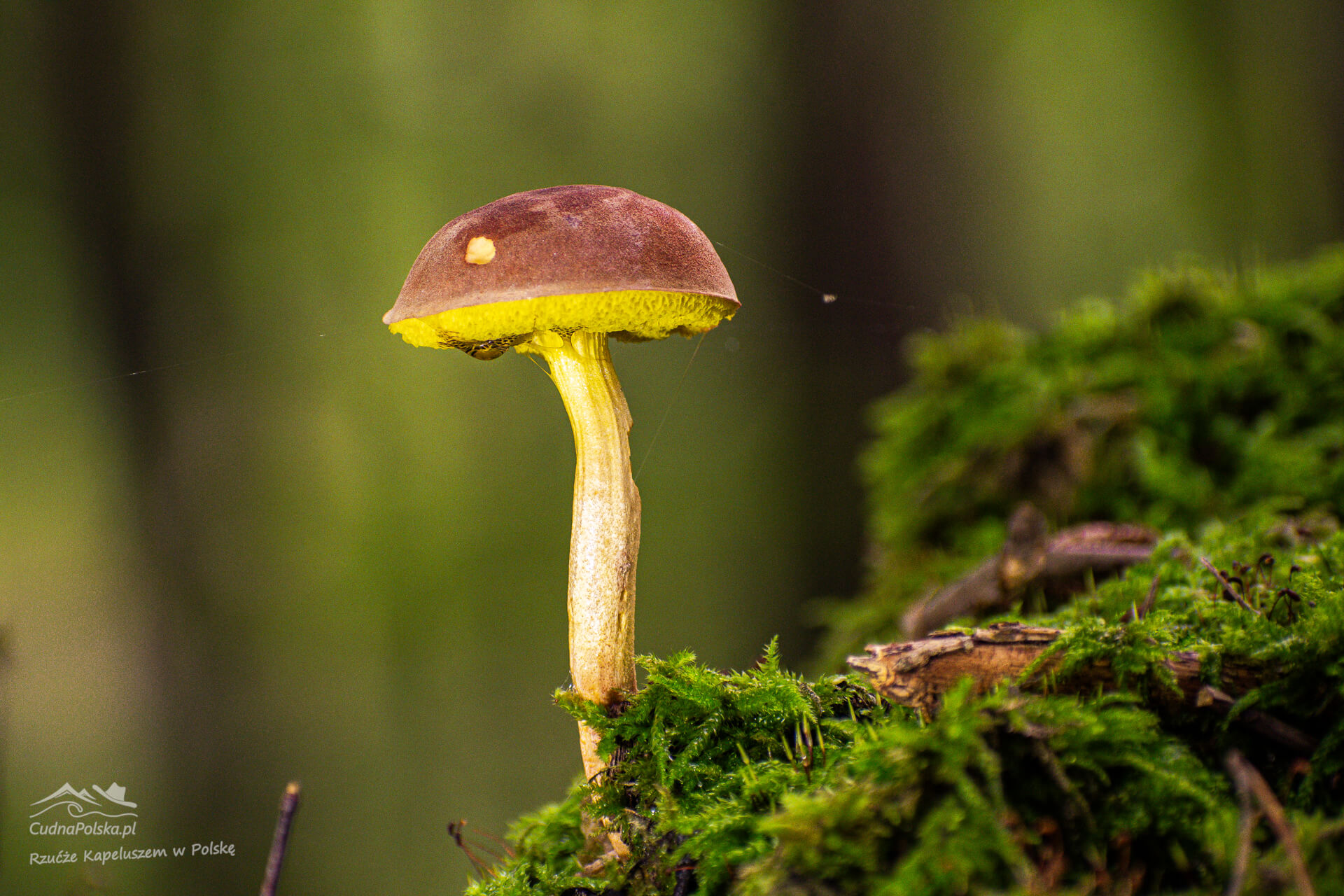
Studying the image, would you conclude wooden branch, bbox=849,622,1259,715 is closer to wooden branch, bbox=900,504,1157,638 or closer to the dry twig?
the dry twig

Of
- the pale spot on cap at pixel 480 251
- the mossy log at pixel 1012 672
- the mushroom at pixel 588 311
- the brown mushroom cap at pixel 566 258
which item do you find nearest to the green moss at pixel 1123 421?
the mossy log at pixel 1012 672

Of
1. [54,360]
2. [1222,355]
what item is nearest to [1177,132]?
[1222,355]

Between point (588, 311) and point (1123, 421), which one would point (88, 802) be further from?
point (1123, 421)

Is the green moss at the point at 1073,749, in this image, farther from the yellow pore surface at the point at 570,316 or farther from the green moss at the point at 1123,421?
the yellow pore surface at the point at 570,316

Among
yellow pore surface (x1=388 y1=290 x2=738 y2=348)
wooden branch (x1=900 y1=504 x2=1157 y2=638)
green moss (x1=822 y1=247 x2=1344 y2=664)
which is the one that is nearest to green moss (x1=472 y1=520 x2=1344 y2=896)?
wooden branch (x1=900 y1=504 x2=1157 y2=638)

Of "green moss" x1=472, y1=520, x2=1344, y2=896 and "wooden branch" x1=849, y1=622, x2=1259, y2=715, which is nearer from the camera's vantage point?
"green moss" x1=472, y1=520, x2=1344, y2=896

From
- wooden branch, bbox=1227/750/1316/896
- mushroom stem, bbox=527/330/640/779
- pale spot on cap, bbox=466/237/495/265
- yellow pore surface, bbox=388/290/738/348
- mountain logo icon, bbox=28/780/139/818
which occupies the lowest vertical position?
mountain logo icon, bbox=28/780/139/818
